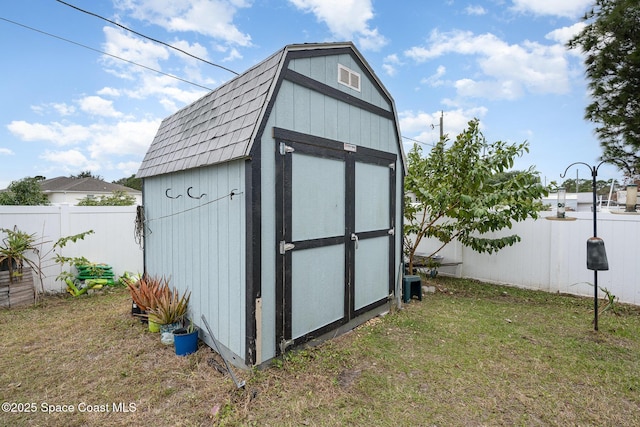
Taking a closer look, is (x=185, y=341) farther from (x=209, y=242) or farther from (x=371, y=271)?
(x=371, y=271)

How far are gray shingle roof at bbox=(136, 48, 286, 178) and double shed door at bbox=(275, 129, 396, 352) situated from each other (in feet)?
1.19

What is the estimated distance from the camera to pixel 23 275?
15.7 ft

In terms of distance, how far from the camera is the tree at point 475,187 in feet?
16.5

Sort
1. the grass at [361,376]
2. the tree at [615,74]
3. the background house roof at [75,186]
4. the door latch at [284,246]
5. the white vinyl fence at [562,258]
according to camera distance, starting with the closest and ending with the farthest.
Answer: the grass at [361,376] → the door latch at [284,246] → the white vinyl fence at [562,258] → the tree at [615,74] → the background house roof at [75,186]

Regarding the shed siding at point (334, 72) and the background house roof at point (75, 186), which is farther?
the background house roof at point (75, 186)

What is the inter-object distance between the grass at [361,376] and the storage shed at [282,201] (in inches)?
14.7

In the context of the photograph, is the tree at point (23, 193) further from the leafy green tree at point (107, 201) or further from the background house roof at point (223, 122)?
the background house roof at point (223, 122)

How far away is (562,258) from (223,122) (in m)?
5.93

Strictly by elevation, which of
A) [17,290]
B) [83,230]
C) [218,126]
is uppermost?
[218,126]

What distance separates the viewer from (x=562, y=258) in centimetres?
538

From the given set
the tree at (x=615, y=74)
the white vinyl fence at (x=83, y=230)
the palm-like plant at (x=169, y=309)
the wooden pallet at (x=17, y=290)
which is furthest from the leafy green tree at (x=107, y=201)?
the tree at (x=615, y=74)

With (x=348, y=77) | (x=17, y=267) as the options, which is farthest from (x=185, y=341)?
(x=17, y=267)

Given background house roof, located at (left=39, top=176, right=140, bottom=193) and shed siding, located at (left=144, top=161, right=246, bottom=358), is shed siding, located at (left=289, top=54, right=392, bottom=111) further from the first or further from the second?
background house roof, located at (left=39, top=176, right=140, bottom=193)

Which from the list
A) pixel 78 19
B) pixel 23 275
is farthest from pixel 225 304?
pixel 78 19
